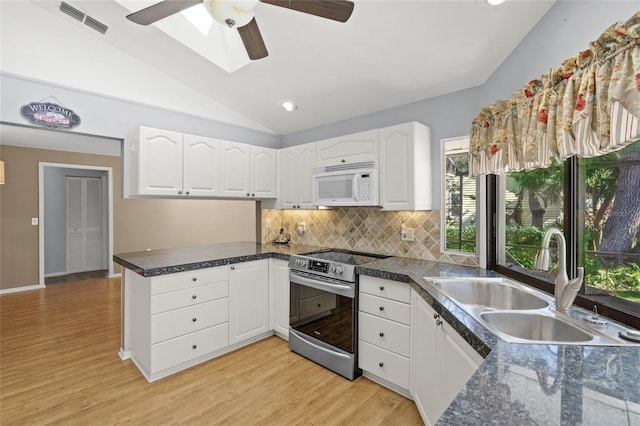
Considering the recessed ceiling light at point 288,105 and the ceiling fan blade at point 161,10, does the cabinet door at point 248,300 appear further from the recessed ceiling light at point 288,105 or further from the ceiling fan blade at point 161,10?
the ceiling fan blade at point 161,10

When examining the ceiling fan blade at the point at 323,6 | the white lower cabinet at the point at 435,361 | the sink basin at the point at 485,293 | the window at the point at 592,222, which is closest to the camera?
the window at the point at 592,222

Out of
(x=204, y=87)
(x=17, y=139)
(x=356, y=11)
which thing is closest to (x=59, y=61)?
(x=204, y=87)

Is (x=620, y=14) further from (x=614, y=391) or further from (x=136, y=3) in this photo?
(x=136, y=3)

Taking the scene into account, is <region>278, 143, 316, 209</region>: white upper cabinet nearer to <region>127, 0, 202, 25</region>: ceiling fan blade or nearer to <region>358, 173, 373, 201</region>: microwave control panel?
<region>358, 173, 373, 201</region>: microwave control panel

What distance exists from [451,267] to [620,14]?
1.74 metres

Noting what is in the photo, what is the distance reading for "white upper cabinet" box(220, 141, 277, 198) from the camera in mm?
3330

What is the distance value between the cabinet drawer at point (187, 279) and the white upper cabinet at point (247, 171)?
93 centimetres

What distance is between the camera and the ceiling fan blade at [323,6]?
1.58 m

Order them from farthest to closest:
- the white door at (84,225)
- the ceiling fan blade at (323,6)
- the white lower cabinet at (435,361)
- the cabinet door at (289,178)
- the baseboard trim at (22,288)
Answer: the white door at (84,225) → the baseboard trim at (22,288) → the cabinet door at (289,178) → the ceiling fan blade at (323,6) → the white lower cabinet at (435,361)

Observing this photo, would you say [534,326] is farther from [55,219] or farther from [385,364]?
[55,219]

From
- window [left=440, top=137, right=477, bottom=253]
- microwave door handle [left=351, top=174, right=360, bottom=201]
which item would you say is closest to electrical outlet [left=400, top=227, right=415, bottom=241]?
window [left=440, top=137, right=477, bottom=253]

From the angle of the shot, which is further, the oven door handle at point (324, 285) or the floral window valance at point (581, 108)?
the oven door handle at point (324, 285)

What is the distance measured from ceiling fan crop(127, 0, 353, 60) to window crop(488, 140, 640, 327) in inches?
56.6

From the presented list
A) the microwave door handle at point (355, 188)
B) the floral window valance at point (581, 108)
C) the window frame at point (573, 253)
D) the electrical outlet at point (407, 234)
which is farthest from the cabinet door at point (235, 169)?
the window frame at point (573, 253)
